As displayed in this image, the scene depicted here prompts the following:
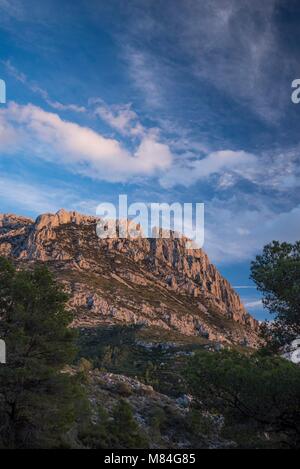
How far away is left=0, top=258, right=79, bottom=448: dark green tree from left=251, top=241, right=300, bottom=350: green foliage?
10291 millimetres

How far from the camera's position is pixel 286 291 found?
18.1m

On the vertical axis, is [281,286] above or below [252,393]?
above

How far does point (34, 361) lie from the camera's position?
18.6 m

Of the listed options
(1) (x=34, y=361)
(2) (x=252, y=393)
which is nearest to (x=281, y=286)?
(2) (x=252, y=393)

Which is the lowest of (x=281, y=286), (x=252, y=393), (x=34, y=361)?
(x=252, y=393)

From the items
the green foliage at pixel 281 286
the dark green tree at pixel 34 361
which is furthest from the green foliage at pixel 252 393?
the dark green tree at pixel 34 361

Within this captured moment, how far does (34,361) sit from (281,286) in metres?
12.3

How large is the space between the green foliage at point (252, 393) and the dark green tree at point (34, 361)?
21.5ft

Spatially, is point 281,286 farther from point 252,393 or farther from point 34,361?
point 34,361

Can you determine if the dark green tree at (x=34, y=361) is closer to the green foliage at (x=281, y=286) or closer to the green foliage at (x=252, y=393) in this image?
the green foliage at (x=252, y=393)

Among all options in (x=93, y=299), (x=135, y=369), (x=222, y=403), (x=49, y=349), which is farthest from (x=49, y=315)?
(x=93, y=299)
